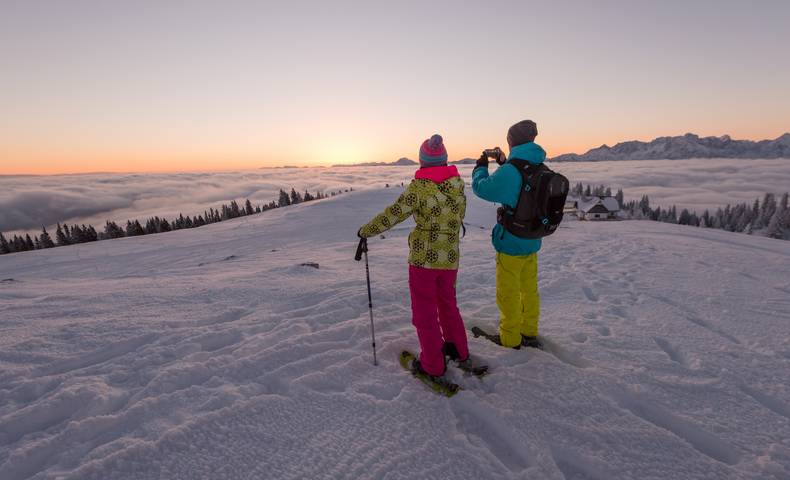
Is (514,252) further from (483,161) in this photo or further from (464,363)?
(464,363)

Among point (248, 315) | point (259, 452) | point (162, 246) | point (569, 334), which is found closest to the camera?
point (259, 452)

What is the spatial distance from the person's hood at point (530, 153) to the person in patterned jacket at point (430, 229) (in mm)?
954

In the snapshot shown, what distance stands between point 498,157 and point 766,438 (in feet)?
12.7

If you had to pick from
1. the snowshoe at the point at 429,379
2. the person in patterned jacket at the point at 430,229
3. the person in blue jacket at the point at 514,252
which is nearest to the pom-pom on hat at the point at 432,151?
the person in patterned jacket at the point at 430,229

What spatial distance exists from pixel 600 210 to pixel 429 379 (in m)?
67.7

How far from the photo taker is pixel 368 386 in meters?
3.93

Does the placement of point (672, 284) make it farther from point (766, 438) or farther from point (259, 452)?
point (259, 452)

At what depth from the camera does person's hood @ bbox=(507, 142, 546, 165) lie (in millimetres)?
4320

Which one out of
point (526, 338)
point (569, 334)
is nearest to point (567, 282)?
point (569, 334)

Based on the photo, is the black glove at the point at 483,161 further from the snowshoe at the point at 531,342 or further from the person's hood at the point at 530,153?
the snowshoe at the point at 531,342

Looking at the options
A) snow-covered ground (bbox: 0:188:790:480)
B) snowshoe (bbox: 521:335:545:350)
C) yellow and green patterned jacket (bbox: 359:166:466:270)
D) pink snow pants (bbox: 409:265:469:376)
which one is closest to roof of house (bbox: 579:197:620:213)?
snow-covered ground (bbox: 0:188:790:480)

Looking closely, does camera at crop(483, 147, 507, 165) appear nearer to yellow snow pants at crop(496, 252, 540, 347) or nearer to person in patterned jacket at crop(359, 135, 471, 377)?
person in patterned jacket at crop(359, 135, 471, 377)

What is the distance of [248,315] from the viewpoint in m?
5.92

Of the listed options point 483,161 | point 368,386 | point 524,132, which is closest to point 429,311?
point 368,386
